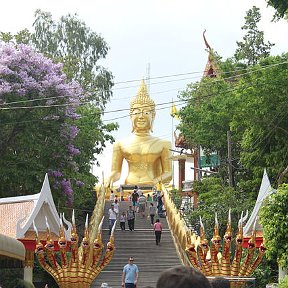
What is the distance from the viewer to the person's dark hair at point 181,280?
13.4ft

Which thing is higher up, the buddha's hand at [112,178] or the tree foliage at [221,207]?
the buddha's hand at [112,178]

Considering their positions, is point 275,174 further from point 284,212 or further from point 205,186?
point 284,212

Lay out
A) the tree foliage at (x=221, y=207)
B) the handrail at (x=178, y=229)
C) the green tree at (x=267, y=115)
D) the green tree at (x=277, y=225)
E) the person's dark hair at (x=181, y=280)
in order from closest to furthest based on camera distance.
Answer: the person's dark hair at (x=181, y=280), the green tree at (x=277, y=225), the handrail at (x=178, y=229), the tree foliage at (x=221, y=207), the green tree at (x=267, y=115)

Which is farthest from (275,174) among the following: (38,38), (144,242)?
(38,38)

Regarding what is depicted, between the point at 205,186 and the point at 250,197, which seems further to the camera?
the point at 205,186

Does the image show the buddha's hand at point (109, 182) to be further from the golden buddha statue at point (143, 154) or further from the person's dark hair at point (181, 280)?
the person's dark hair at point (181, 280)

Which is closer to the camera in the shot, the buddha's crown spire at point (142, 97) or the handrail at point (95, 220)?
the handrail at point (95, 220)

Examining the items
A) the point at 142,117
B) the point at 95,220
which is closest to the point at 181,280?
the point at 95,220

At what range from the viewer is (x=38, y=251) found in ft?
71.3

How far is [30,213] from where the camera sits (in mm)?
23125

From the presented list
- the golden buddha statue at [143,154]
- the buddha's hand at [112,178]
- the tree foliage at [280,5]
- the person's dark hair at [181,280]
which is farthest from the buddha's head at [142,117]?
the person's dark hair at [181,280]

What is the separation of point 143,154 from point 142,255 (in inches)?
1002

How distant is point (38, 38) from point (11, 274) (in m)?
23.6

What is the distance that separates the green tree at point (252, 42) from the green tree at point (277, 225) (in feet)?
78.6
